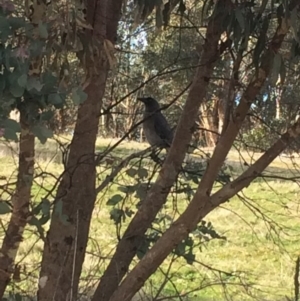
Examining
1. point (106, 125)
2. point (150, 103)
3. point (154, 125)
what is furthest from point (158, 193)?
point (150, 103)

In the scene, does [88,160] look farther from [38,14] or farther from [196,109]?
[38,14]

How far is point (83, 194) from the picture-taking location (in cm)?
304

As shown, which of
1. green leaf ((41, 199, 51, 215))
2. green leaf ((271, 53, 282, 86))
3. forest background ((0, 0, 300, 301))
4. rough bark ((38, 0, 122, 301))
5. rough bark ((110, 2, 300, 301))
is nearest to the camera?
forest background ((0, 0, 300, 301))

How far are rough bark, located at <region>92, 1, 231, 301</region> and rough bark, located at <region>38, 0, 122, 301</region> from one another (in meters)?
0.19

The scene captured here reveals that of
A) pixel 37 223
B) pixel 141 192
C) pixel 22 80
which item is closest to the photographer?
pixel 22 80

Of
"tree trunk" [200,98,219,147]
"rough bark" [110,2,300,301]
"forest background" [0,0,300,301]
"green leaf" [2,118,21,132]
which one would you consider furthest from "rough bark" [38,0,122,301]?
"green leaf" [2,118,21,132]

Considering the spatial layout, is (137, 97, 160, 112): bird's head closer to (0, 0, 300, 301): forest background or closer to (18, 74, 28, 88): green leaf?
(0, 0, 300, 301): forest background

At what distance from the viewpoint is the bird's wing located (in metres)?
4.72

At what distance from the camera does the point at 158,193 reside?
3229mm

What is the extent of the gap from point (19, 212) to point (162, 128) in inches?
87.3

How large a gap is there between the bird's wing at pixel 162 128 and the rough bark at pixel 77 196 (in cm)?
156

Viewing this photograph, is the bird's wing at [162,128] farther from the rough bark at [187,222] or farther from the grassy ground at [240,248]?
the rough bark at [187,222]

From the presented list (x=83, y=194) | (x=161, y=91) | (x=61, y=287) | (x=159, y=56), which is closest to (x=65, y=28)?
(x=83, y=194)

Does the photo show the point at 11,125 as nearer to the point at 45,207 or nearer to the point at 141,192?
the point at 45,207
